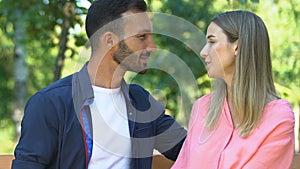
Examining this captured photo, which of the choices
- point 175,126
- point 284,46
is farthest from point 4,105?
point 175,126

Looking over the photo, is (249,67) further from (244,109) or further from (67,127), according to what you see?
(67,127)

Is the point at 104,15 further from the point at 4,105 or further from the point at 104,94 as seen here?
the point at 4,105

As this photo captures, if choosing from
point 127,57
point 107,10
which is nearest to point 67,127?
point 127,57

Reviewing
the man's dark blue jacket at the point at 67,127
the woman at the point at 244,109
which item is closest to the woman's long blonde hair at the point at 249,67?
the woman at the point at 244,109

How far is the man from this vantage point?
2115 millimetres

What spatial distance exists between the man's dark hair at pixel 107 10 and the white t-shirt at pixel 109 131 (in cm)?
24

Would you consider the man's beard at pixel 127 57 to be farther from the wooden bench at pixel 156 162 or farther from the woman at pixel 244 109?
the wooden bench at pixel 156 162

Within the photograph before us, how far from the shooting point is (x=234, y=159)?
6.72 feet

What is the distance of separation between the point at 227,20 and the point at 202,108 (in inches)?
14.3

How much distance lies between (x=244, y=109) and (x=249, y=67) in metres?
0.15

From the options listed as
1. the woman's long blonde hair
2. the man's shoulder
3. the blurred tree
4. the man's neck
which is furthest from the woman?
the blurred tree

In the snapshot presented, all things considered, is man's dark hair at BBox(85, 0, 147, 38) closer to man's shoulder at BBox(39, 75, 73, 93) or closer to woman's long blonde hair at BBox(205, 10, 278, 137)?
man's shoulder at BBox(39, 75, 73, 93)

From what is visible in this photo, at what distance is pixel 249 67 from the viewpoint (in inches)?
81.0

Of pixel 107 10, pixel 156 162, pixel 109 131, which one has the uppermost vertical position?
pixel 107 10
